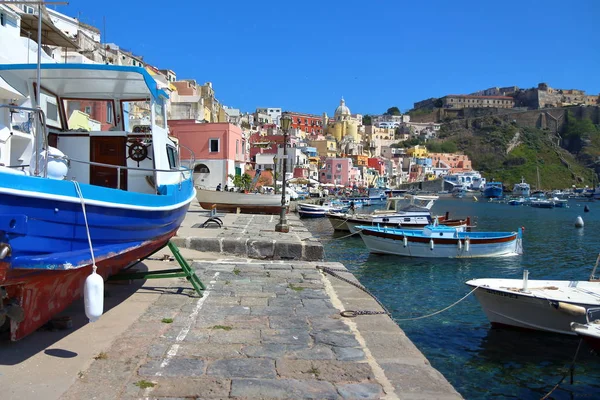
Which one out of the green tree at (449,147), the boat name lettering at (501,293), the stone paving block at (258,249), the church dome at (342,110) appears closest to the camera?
the boat name lettering at (501,293)

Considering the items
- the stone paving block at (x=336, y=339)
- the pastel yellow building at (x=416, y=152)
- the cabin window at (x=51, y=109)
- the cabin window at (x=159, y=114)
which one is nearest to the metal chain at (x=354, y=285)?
the stone paving block at (x=336, y=339)

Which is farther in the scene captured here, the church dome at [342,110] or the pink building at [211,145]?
the church dome at [342,110]

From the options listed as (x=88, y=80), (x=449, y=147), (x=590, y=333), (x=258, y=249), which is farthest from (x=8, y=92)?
(x=449, y=147)

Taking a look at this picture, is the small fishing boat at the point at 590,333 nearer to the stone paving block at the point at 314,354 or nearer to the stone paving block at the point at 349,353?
the stone paving block at the point at 349,353

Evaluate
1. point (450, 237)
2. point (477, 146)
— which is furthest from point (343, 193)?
point (477, 146)

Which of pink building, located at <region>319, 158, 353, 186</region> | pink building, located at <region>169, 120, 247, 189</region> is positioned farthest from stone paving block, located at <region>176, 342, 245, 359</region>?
pink building, located at <region>319, 158, 353, 186</region>

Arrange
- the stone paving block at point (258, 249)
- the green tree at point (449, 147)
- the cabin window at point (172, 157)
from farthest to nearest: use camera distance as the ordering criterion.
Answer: the green tree at point (449, 147) < the stone paving block at point (258, 249) < the cabin window at point (172, 157)

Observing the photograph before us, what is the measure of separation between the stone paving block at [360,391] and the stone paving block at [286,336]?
3.50 feet

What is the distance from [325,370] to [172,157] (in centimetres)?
528

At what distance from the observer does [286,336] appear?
545 cm

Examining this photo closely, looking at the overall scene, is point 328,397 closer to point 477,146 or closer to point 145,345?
point 145,345

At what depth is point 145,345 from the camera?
16.1 feet

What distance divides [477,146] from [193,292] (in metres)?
154

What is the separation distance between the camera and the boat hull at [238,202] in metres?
28.0
